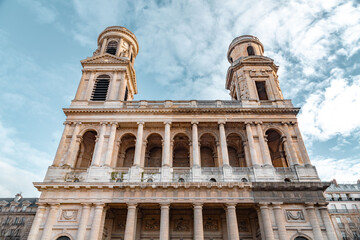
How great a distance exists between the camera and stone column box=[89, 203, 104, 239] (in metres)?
15.3

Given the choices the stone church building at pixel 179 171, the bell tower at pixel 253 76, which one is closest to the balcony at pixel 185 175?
the stone church building at pixel 179 171

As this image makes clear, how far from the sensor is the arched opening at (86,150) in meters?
20.5

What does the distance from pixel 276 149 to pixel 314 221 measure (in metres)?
7.90

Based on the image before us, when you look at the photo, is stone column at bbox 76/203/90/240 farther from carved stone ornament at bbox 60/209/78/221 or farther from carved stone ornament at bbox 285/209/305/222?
carved stone ornament at bbox 285/209/305/222

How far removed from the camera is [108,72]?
80.0 feet

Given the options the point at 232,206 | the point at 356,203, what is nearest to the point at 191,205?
the point at 232,206

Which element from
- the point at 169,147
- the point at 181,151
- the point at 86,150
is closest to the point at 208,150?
the point at 181,151

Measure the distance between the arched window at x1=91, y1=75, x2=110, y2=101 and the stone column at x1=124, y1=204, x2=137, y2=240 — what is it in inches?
453

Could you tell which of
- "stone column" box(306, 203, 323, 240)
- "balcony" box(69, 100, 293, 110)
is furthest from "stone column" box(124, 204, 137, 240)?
"stone column" box(306, 203, 323, 240)

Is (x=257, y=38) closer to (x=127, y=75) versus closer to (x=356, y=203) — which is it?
(x=127, y=75)

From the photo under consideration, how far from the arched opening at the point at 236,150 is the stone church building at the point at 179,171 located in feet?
0.36

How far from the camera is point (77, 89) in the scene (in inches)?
910

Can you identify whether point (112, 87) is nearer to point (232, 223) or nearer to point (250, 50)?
point (232, 223)

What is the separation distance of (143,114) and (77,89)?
7.83m
